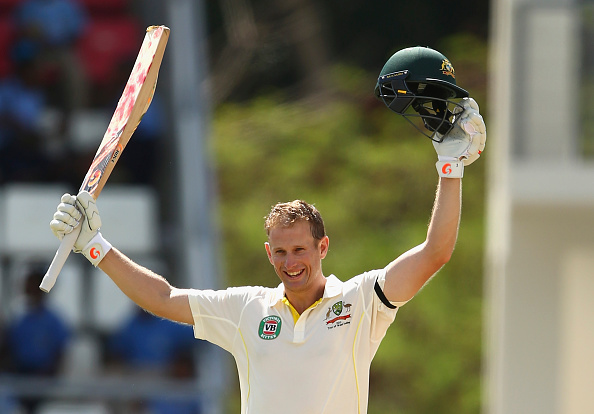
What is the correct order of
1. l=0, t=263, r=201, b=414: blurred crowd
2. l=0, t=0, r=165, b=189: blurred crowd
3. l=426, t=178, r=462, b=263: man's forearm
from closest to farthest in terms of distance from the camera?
l=426, t=178, r=462, b=263: man's forearm, l=0, t=263, r=201, b=414: blurred crowd, l=0, t=0, r=165, b=189: blurred crowd

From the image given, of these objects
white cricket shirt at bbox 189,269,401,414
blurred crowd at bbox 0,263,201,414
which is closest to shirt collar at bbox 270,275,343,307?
white cricket shirt at bbox 189,269,401,414

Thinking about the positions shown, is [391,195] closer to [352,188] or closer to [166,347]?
[352,188]

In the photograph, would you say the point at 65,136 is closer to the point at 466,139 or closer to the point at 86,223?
the point at 86,223

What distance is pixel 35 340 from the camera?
8.47m

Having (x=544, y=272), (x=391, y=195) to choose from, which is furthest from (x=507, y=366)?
(x=391, y=195)

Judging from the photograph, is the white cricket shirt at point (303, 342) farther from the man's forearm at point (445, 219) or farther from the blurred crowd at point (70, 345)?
the blurred crowd at point (70, 345)

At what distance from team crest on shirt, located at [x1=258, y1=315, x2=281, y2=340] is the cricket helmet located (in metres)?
0.74

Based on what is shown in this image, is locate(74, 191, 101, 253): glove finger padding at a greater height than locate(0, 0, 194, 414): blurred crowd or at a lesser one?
lesser

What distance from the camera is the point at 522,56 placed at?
8969mm

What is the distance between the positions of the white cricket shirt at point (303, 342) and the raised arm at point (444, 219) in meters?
0.08

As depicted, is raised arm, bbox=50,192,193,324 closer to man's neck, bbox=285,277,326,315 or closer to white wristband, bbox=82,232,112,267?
white wristband, bbox=82,232,112,267

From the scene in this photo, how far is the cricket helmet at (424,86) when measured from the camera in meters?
3.60

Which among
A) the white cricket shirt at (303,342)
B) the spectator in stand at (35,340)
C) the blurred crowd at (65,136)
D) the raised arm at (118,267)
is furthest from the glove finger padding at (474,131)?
the spectator in stand at (35,340)

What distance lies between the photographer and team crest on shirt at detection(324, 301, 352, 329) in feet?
11.8
